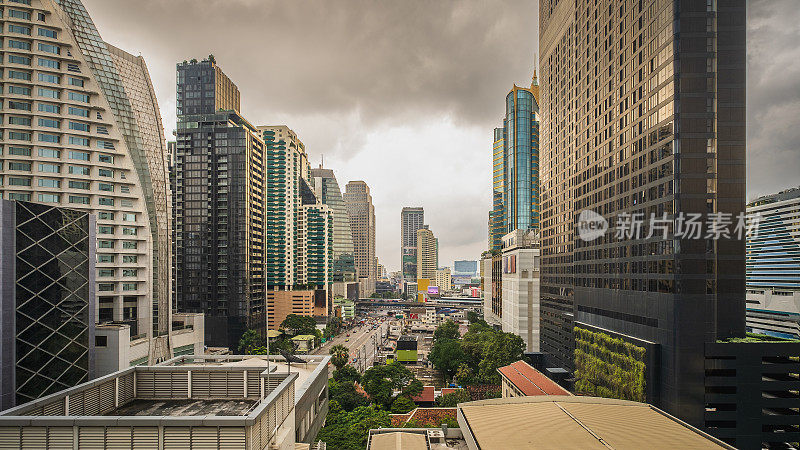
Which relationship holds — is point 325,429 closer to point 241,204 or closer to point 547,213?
point 547,213

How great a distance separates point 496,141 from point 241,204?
111303 millimetres

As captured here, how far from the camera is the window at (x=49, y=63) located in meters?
52.4

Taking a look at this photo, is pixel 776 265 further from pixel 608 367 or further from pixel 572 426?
pixel 572 426

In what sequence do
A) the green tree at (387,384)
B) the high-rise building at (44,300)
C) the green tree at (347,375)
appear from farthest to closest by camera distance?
the green tree at (347,375), the green tree at (387,384), the high-rise building at (44,300)

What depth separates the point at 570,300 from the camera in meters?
73.9

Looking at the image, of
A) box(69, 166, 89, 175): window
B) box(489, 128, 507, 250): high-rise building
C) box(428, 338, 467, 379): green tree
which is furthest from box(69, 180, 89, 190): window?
box(489, 128, 507, 250): high-rise building

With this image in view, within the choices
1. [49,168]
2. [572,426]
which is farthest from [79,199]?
[572,426]

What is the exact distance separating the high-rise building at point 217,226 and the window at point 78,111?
54.6m

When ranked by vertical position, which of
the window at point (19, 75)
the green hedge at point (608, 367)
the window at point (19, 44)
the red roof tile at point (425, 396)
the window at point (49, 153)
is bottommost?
the red roof tile at point (425, 396)

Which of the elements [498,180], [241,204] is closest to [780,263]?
[498,180]

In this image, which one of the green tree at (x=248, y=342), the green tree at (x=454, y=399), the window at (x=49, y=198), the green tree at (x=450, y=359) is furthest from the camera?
the green tree at (x=248, y=342)

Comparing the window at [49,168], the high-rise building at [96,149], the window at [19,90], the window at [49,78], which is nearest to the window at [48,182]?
the high-rise building at [96,149]

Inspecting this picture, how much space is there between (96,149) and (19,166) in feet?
27.9

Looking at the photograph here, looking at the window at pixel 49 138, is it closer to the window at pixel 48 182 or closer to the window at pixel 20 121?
the window at pixel 20 121
